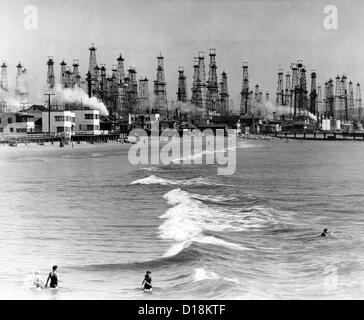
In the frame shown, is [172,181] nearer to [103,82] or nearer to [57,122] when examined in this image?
[57,122]

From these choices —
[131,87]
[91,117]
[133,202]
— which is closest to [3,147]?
[91,117]

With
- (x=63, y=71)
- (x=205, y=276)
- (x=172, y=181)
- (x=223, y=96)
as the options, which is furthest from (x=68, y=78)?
(x=205, y=276)

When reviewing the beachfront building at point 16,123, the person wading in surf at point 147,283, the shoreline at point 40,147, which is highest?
the beachfront building at point 16,123

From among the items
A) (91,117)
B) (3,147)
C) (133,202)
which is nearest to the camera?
(133,202)

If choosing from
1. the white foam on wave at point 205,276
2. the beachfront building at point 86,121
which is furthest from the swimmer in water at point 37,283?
the beachfront building at point 86,121

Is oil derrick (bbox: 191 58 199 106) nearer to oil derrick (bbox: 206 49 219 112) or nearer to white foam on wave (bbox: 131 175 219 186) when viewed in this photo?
oil derrick (bbox: 206 49 219 112)

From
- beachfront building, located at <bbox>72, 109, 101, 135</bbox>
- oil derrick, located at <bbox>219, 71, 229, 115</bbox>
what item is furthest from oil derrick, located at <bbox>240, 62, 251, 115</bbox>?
beachfront building, located at <bbox>72, 109, 101, 135</bbox>

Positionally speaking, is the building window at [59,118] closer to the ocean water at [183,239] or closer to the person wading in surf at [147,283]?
the ocean water at [183,239]
